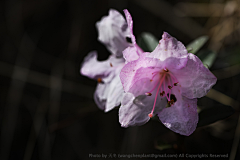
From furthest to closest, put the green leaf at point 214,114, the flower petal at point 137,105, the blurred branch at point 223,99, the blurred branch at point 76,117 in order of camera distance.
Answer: the blurred branch at point 76,117, the blurred branch at point 223,99, the green leaf at point 214,114, the flower petal at point 137,105

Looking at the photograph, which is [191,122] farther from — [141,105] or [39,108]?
[39,108]

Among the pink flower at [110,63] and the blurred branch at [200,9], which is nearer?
the pink flower at [110,63]

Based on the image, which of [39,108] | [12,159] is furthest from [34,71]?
[12,159]

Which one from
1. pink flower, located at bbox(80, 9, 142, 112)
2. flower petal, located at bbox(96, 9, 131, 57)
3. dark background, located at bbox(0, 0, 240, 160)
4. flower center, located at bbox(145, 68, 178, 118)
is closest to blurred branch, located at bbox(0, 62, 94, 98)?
dark background, located at bbox(0, 0, 240, 160)

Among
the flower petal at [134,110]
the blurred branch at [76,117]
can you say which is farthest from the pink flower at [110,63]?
the blurred branch at [76,117]

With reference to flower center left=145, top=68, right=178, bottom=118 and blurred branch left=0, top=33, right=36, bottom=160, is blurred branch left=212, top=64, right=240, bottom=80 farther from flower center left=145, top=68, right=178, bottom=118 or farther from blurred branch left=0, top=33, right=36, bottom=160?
blurred branch left=0, top=33, right=36, bottom=160

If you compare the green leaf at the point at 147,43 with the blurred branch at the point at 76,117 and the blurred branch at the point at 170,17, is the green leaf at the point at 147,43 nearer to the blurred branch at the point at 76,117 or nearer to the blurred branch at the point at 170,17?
the blurred branch at the point at 170,17
